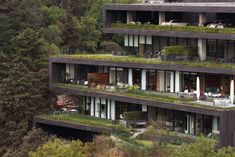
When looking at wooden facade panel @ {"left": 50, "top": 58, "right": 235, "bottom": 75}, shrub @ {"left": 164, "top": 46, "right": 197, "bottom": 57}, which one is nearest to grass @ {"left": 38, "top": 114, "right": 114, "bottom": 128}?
wooden facade panel @ {"left": 50, "top": 58, "right": 235, "bottom": 75}

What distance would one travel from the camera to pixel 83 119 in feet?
237

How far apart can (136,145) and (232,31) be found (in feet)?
35.8

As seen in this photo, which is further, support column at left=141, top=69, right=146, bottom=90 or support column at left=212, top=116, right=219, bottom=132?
support column at left=141, top=69, right=146, bottom=90

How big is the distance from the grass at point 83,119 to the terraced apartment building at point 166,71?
119 centimetres

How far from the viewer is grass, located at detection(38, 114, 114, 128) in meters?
69.4

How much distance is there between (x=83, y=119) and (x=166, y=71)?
7.87 meters

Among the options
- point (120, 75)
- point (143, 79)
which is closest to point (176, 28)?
point (143, 79)

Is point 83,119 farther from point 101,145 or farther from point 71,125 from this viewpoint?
point 101,145

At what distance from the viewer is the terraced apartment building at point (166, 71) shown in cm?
6356

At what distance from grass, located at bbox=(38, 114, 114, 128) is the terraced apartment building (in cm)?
119

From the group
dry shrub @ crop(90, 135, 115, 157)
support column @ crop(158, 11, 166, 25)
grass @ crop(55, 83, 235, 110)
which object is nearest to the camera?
dry shrub @ crop(90, 135, 115, 157)

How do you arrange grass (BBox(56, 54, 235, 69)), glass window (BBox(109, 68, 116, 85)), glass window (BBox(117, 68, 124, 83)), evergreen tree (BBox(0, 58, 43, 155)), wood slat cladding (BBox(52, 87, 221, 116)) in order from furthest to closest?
glass window (BBox(109, 68, 116, 85)) < glass window (BBox(117, 68, 124, 83)) < evergreen tree (BBox(0, 58, 43, 155)) < grass (BBox(56, 54, 235, 69)) < wood slat cladding (BBox(52, 87, 221, 116))

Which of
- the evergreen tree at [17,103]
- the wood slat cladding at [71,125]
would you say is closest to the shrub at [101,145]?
the wood slat cladding at [71,125]

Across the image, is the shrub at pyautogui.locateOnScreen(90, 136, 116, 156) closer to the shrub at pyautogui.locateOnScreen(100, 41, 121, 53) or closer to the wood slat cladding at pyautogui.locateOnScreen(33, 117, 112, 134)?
the wood slat cladding at pyautogui.locateOnScreen(33, 117, 112, 134)
